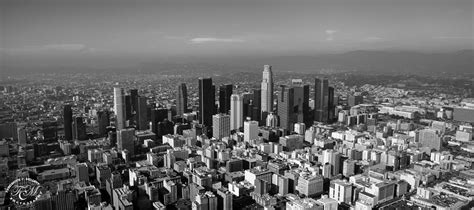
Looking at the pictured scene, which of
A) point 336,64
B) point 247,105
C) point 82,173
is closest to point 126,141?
point 82,173

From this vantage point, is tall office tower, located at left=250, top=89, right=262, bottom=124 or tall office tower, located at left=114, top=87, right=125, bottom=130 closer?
tall office tower, located at left=114, top=87, right=125, bottom=130

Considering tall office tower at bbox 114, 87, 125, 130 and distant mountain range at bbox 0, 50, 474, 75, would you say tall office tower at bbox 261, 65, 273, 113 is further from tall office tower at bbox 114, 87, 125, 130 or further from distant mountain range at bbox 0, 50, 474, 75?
tall office tower at bbox 114, 87, 125, 130


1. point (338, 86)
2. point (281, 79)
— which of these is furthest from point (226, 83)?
point (338, 86)

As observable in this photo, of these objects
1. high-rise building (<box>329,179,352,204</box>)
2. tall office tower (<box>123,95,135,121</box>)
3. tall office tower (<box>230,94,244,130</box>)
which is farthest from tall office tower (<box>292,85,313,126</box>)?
high-rise building (<box>329,179,352,204</box>)

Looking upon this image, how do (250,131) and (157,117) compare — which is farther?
Answer: (157,117)

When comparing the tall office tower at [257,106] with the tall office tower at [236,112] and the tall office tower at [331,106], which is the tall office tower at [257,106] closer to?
the tall office tower at [236,112]

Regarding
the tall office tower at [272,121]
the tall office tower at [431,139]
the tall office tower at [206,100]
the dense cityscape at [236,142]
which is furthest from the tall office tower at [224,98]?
the tall office tower at [431,139]

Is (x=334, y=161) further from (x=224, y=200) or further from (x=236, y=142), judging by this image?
(x=236, y=142)
